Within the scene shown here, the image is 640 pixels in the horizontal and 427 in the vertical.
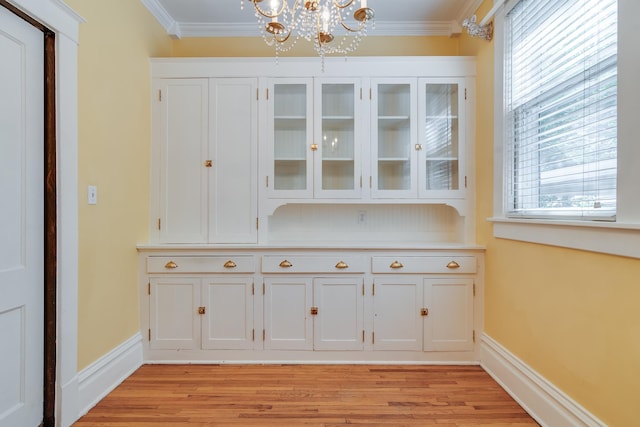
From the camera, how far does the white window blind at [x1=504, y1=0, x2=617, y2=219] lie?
144cm

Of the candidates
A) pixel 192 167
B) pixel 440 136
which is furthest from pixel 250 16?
pixel 440 136

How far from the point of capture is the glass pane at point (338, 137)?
8.66 feet

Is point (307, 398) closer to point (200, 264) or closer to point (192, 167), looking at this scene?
point (200, 264)

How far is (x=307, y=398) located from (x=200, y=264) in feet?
3.89

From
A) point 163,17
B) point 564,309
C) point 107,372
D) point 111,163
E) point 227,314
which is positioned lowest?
point 107,372

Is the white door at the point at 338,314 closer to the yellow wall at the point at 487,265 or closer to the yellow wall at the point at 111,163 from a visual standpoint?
the yellow wall at the point at 487,265

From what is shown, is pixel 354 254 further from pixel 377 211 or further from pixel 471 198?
pixel 471 198

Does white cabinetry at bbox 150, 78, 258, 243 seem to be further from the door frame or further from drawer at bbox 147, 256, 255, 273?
the door frame

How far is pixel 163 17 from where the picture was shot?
273cm

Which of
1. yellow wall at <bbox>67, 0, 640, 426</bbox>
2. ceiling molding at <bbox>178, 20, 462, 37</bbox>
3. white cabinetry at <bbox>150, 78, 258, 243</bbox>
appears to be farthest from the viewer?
ceiling molding at <bbox>178, 20, 462, 37</bbox>

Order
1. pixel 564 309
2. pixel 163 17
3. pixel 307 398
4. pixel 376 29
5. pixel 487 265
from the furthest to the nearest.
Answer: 1. pixel 376 29
2. pixel 163 17
3. pixel 487 265
4. pixel 307 398
5. pixel 564 309

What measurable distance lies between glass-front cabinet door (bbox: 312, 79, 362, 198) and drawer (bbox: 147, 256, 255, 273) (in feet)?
2.51

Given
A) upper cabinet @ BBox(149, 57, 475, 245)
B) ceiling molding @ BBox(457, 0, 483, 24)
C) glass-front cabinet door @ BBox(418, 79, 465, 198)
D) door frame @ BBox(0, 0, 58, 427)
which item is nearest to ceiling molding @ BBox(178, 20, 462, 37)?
ceiling molding @ BBox(457, 0, 483, 24)

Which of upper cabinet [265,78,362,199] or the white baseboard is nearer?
the white baseboard
